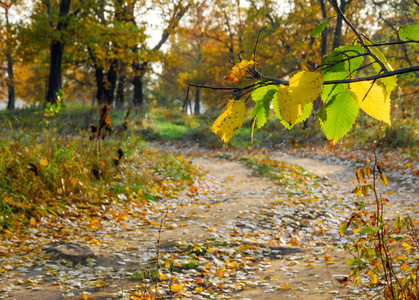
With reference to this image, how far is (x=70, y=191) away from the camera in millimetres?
6449

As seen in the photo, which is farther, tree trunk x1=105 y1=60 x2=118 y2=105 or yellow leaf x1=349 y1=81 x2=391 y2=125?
tree trunk x1=105 y1=60 x2=118 y2=105

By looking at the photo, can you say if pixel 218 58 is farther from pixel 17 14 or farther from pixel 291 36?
pixel 17 14

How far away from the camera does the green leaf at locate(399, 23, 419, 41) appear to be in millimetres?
1282

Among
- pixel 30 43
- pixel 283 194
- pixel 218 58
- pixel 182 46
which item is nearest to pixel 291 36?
pixel 218 58

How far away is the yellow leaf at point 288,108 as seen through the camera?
1.16 metres

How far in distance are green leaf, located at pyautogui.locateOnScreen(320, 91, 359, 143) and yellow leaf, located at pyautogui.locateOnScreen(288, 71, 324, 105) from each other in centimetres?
16

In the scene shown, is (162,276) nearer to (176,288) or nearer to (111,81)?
(176,288)

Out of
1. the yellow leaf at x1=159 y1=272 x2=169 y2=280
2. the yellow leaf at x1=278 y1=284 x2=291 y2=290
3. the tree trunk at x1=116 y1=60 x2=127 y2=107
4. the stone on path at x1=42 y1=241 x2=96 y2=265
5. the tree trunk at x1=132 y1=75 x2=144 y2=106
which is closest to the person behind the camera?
the yellow leaf at x1=278 y1=284 x2=291 y2=290

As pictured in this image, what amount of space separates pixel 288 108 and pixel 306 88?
80 millimetres

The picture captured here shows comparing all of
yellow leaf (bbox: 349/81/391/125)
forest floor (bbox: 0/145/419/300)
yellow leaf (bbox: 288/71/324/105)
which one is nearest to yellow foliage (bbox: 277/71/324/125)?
yellow leaf (bbox: 288/71/324/105)

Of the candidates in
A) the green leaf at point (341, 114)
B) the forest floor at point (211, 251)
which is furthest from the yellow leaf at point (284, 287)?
the green leaf at point (341, 114)

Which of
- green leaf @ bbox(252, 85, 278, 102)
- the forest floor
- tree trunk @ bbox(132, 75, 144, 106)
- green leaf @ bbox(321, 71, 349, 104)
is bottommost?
the forest floor

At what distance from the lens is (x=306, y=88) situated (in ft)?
3.80

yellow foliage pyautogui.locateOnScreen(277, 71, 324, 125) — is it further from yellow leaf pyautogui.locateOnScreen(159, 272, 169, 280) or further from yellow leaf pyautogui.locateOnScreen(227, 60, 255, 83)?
yellow leaf pyautogui.locateOnScreen(159, 272, 169, 280)
